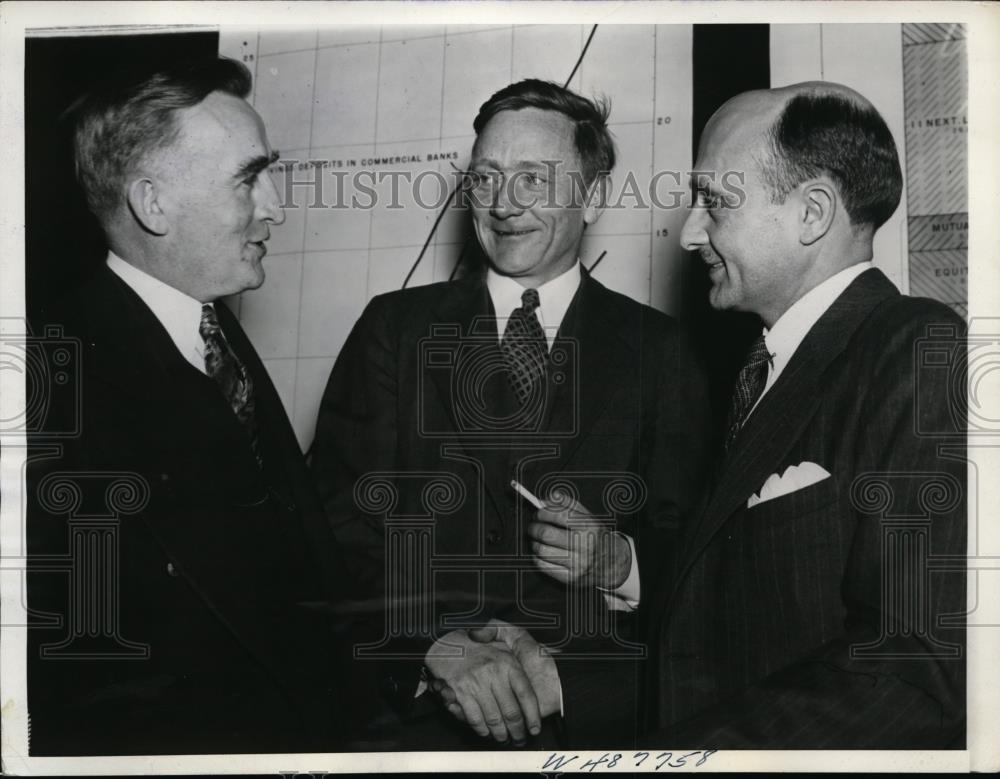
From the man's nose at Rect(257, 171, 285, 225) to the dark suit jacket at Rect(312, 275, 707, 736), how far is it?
261 mm

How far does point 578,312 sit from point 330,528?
0.51m

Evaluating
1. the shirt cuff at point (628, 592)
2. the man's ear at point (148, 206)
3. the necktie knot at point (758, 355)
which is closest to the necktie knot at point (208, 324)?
the man's ear at point (148, 206)

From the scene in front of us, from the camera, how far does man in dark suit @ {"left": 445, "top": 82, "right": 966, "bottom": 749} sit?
4.37 ft

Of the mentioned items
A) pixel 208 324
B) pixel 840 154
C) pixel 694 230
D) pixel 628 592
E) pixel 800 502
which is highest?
pixel 840 154

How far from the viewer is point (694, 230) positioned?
1420 mm

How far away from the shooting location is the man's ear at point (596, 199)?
1.43 m

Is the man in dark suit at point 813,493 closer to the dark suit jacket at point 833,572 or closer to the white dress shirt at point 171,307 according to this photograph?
the dark suit jacket at point 833,572

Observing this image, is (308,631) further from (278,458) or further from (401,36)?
(401,36)

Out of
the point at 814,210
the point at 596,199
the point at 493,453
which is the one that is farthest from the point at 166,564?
the point at 814,210

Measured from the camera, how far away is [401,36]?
4.82 ft

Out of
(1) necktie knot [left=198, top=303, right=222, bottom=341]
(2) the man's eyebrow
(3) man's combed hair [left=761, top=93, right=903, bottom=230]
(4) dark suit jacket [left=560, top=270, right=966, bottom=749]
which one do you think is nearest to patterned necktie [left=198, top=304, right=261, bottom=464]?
(1) necktie knot [left=198, top=303, right=222, bottom=341]

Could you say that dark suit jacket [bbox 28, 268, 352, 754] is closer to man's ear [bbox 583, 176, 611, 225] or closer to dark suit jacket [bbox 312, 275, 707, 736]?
dark suit jacket [bbox 312, 275, 707, 736]

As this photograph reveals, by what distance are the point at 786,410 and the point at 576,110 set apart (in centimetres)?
56

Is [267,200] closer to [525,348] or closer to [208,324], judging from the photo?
[208,324]
